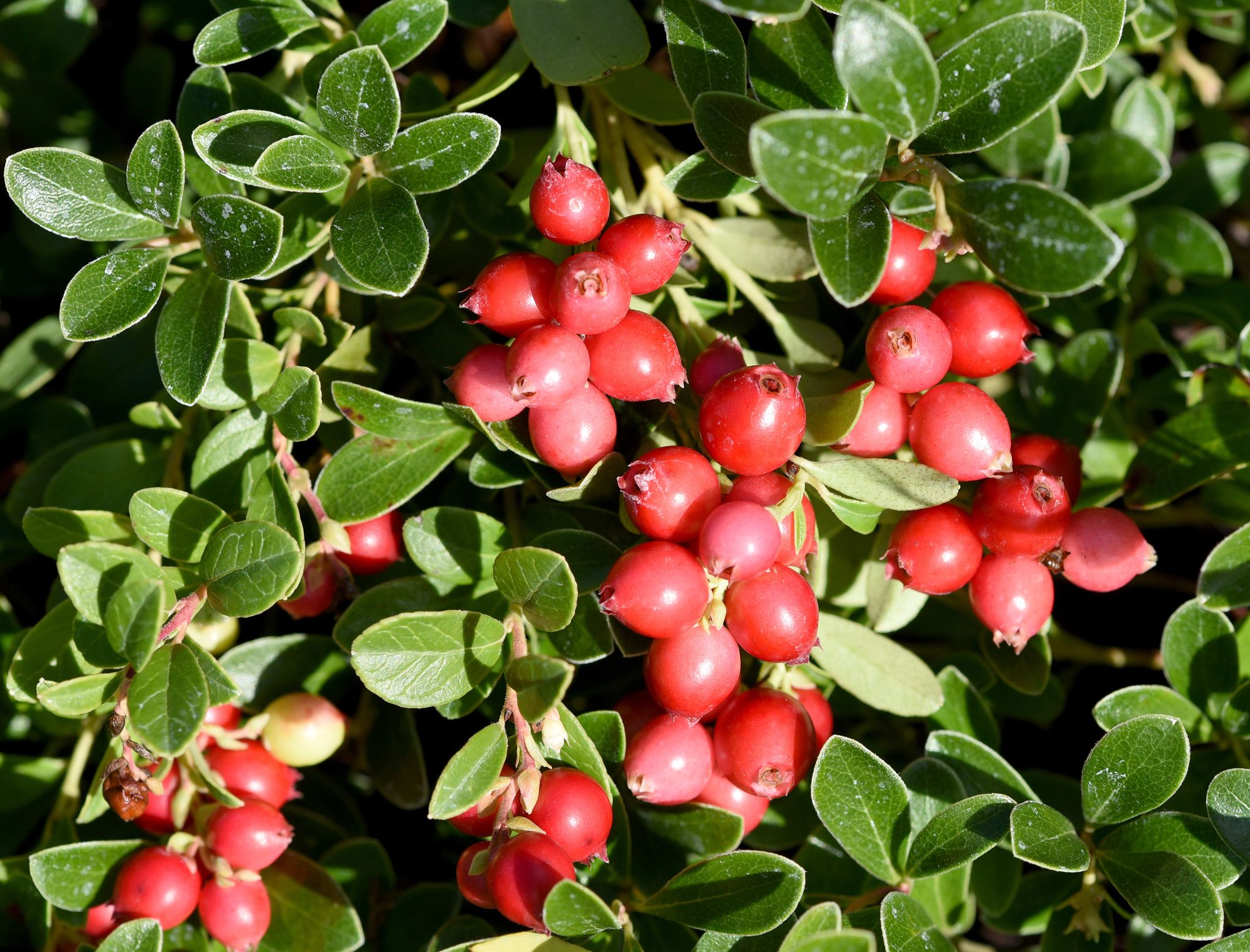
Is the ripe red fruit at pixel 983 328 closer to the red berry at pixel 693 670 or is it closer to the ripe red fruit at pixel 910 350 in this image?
the ripe red fruit at pixel 910 350

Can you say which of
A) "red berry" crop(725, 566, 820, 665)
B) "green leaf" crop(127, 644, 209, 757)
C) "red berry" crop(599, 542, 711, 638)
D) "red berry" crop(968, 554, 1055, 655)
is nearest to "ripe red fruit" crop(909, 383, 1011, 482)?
"red berry" crop(968, 554, 1055, 655)

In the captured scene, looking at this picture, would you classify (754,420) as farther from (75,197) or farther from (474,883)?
(75,197)

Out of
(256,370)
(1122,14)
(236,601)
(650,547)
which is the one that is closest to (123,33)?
(256,370)

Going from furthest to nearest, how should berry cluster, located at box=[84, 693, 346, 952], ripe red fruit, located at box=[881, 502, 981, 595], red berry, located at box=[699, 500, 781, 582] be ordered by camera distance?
berry cluster, located at box=[84, 693, 346, 952]
ripe red fruit, located at box=[881, 502, 981, 595]
red berry, located at box=[699, 500, 781, 582]

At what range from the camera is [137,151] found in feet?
4.87

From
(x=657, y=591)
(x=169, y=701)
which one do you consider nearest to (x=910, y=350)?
(x=657, y=591)

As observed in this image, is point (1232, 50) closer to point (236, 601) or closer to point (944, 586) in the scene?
point (944, 586)

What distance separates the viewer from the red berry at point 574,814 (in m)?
1.40

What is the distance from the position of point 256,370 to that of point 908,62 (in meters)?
1.07

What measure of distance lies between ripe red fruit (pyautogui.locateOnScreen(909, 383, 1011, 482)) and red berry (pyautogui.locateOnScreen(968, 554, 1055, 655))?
0.15 metres

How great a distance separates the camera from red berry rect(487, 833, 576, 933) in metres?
1.30

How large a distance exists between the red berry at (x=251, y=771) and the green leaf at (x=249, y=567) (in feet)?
1.22

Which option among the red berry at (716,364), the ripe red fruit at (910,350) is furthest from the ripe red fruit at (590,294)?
the ripe red fruit at (910,350)

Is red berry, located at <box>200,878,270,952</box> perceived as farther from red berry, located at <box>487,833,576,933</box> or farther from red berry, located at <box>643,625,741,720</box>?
red berry, located at <box>643,625,741,720</box>
